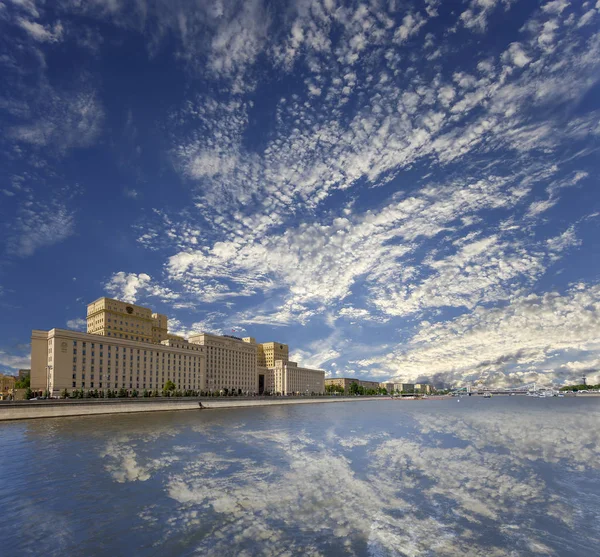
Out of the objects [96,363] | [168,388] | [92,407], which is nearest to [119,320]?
[96,363]

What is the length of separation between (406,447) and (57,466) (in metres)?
35.9

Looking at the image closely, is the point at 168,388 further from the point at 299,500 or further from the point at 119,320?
the point at 299,500

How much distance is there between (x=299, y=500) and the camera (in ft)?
84.0

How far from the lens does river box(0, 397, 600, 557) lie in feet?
62.6

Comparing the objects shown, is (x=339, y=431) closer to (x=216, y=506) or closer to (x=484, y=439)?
(x=484, y=439)

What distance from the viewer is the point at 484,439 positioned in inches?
2138

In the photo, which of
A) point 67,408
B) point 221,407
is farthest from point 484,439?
point 221,407

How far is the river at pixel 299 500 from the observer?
19.1m

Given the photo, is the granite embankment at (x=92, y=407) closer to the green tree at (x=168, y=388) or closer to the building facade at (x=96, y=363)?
the green tree at (x=168, y=388)

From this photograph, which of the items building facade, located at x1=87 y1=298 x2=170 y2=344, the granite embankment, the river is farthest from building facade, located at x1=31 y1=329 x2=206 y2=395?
the river

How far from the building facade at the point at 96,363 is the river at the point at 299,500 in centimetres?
9137

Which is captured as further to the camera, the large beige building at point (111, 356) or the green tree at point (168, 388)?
the green tree at point (168, 388)

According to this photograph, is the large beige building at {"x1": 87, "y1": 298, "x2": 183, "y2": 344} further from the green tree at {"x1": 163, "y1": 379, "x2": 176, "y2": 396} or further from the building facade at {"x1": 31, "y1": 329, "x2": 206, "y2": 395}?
the green tree at {"x1": 163, "y1": 379, "x2": 176, "y2": 396}

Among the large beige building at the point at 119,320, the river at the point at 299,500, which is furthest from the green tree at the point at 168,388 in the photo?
the river at the point at 299,500
